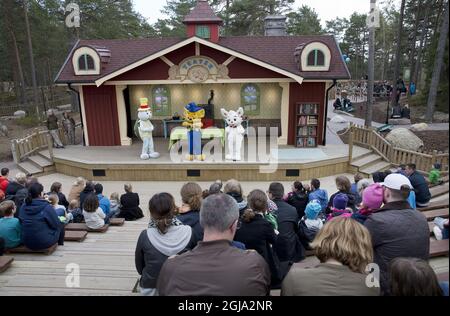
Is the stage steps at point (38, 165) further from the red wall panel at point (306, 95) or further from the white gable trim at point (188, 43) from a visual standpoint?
the red wall panel at point (306, 95)

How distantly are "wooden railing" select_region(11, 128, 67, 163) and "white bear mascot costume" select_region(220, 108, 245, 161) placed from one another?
600 cm

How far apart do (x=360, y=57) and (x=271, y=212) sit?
171 ft

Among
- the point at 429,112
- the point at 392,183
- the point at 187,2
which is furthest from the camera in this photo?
the point at 187,2

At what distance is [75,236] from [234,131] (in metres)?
6.28

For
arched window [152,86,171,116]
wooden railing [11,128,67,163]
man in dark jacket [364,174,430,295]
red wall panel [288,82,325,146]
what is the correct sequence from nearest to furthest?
1. man in dark jacket [364,174,430,295]
2. wooden railing [11,128,67,163]
3. red wall panel [288,82,325,146]
4. arched window [152,86,171,116]

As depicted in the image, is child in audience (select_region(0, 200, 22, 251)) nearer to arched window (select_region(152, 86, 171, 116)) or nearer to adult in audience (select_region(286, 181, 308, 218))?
adult in audience (select_region(286, 181, 308, 218))

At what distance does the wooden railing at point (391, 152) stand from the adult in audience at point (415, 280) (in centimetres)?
807

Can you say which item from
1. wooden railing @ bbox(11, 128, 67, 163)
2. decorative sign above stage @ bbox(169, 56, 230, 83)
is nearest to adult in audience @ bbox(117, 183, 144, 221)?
wooden railing @ bbox(11, 128, 67, 163)

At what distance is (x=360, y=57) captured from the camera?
50.9m

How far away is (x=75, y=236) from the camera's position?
206 inches

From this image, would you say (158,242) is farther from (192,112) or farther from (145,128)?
(145,128)

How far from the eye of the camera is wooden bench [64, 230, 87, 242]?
5.20 metres

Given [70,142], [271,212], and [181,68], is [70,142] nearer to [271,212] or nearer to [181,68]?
[181,68]

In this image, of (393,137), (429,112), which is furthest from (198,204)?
(429,112)
